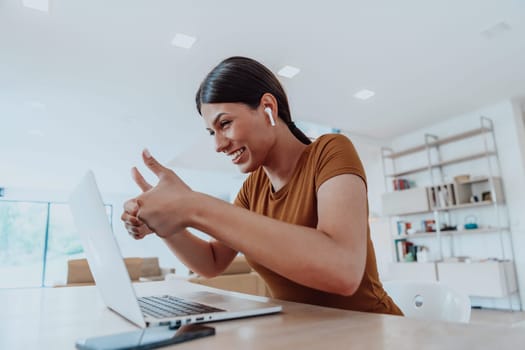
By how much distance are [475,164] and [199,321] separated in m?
5.25

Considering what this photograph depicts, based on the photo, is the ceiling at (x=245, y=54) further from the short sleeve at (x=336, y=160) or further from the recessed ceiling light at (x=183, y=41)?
the short sleeve at (x=336, y=160)

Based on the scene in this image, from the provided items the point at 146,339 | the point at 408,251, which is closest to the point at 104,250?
the point at 146,339

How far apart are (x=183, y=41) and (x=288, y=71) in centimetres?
109

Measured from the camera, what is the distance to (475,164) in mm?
4770

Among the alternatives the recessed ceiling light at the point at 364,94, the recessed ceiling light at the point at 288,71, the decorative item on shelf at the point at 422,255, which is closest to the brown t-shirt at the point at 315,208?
the recessed ceiling light at the point at 288,71

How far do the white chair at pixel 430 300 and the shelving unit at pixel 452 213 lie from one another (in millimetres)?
3927

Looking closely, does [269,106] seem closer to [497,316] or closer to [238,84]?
[238,84]

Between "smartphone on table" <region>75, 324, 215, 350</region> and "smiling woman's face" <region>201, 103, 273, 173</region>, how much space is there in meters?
0.49

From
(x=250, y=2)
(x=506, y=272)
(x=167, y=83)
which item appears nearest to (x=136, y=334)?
(x=250, y=2)

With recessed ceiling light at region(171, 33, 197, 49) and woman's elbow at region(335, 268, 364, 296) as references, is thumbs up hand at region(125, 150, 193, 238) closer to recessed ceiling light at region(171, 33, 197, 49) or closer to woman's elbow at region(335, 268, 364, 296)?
woman's elbow at region(335, 268, 364, 296)

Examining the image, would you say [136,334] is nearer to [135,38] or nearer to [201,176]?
[135,38]

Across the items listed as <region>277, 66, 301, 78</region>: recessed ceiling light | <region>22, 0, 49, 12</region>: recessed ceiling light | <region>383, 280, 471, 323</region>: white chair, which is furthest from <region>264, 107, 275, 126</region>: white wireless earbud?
<region>277, 66, 301, 78</region>: recessed ceiling light

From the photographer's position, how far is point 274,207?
0.96 metres

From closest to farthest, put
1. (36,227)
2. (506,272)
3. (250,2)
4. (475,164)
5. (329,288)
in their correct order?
(329,288) < (250,2) < (506,272) < (475,164) < (36,227)
